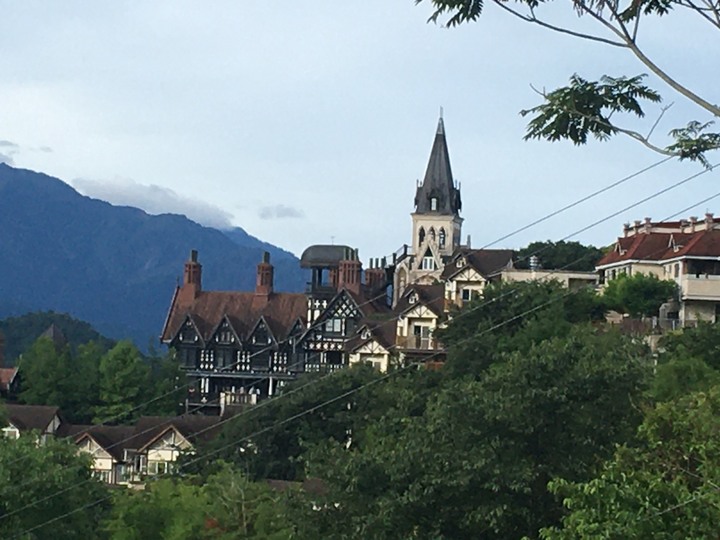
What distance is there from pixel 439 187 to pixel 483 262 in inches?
1089

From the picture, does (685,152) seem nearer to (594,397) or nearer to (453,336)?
(594,397)

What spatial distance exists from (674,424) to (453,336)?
37.9 m

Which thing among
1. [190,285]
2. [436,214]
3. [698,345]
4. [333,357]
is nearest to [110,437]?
[333,357]

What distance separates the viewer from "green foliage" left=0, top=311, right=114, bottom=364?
163500mm

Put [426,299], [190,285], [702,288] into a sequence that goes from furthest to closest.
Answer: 1. [190,285]
2. [426,299]
3. [702,288]

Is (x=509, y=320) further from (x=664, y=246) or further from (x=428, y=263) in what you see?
(x=428, y=263)

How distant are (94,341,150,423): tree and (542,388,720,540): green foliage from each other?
59490 millimetres

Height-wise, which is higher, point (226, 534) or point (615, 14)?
point (615, 14)

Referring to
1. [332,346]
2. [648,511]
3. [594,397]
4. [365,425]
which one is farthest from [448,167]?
[648,511]

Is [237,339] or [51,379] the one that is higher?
[237,339]

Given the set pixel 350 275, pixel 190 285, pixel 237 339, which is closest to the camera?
pixel 350 275

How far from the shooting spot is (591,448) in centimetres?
2798

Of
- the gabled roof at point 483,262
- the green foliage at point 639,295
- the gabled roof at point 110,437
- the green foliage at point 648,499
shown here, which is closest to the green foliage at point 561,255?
the gabled roof at point 483,262

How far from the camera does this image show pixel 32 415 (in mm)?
75750
